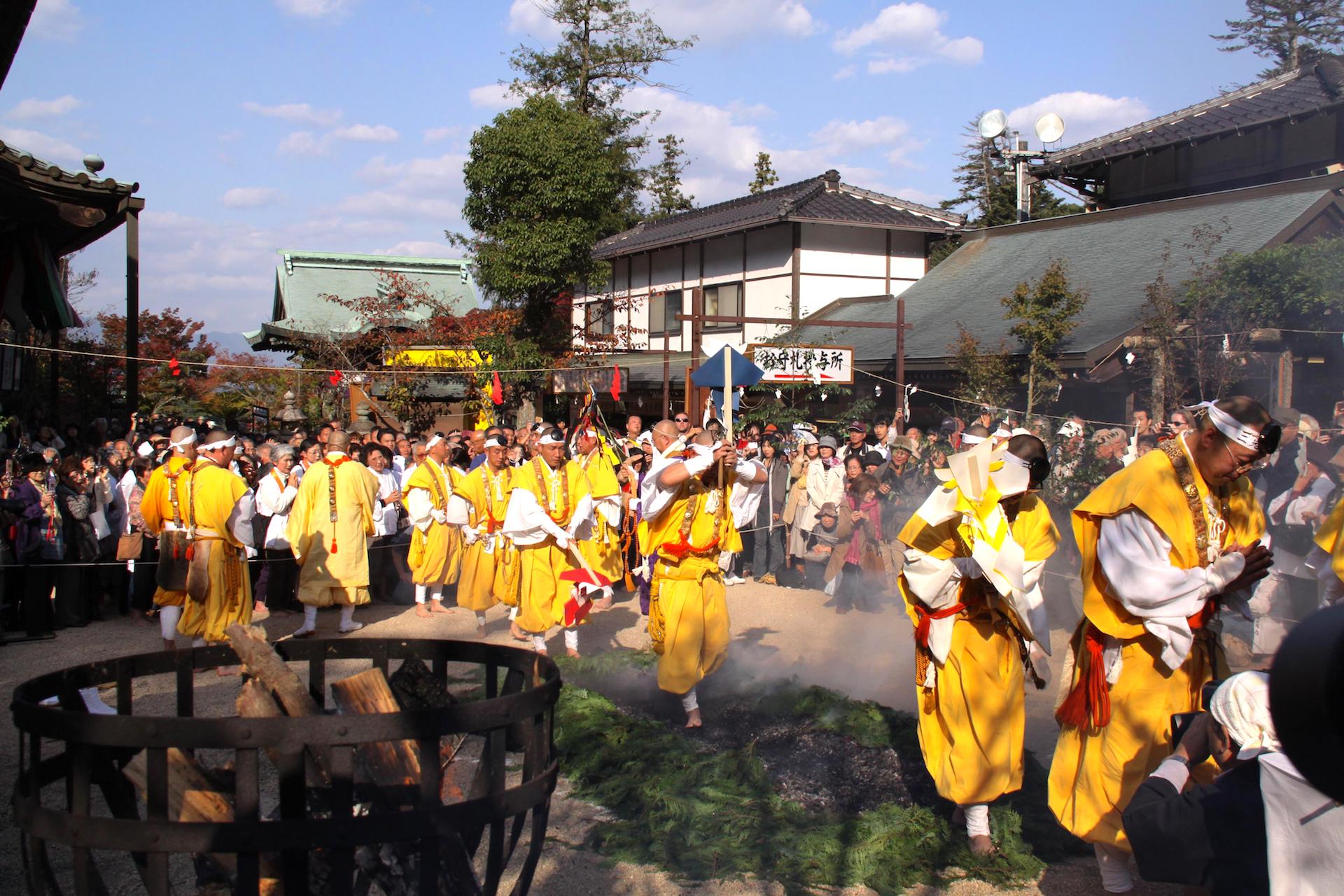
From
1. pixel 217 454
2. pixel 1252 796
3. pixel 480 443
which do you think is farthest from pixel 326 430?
pixel 1252 796

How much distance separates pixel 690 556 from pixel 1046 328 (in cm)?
740

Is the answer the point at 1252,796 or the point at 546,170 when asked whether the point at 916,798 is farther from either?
the point at 546,170

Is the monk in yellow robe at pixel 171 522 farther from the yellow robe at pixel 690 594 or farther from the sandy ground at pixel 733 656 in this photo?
the yellow robe at pixel 690 594

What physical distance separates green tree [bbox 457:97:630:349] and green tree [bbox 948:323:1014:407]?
8.03 meters

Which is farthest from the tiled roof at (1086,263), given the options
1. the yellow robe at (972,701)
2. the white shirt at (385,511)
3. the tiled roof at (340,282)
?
the tiled roof at (340,282)

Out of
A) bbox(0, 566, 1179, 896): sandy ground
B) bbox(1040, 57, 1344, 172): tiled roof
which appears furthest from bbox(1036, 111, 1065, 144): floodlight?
bbox(0, 566, 1179, 896): sandy ground

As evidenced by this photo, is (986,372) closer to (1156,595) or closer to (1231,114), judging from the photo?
(1231,114)

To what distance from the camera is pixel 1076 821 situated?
3.84 meters

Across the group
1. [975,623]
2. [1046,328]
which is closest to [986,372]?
[1046,328]

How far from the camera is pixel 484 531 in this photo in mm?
9336

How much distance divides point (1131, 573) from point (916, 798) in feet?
5.83

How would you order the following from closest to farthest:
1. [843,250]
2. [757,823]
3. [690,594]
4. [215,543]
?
[757,823]
[690,594]
[215,543]
[843,250]

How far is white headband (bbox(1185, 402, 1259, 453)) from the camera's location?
3.60 m

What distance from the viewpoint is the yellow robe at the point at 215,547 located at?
7.50 metres
